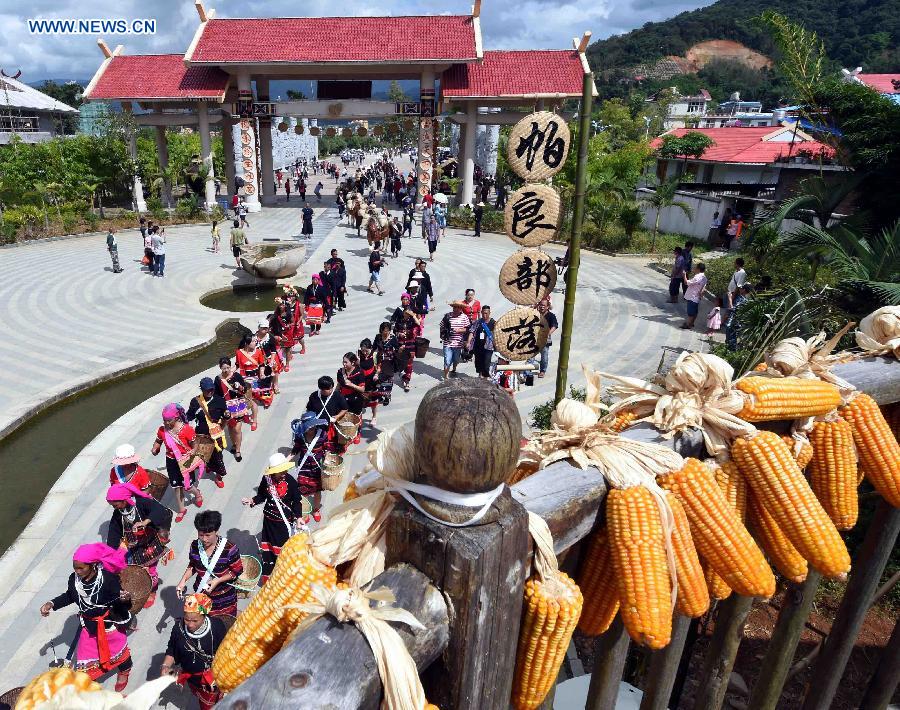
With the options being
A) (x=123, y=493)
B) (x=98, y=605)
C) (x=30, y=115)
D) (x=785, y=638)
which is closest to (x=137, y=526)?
(x=123, y=493)

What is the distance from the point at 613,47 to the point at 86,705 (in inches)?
6578

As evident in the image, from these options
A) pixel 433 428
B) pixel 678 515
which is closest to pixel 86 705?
pixel 433 428

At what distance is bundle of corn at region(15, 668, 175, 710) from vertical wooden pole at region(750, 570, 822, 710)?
81.8 inches

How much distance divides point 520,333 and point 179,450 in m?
4.39

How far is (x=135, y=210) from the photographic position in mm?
28766

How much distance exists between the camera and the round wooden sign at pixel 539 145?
22.4 ft

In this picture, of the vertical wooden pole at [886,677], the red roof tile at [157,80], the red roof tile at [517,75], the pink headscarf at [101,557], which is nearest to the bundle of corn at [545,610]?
the vertical wooden pole at [886,677]

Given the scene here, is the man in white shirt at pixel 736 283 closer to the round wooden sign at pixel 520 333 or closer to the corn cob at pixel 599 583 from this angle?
the round wooden sign at pixel 520 333

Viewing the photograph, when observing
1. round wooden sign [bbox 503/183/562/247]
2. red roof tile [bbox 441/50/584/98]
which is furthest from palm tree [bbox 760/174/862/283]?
red roof tile [bbox 441/50/584/98]

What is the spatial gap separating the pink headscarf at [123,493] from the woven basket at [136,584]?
2.03ft

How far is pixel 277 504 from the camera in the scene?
207 inches

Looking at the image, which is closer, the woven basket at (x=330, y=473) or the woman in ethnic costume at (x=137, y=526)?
the woman in ethnic costume at (x=137, y=526)

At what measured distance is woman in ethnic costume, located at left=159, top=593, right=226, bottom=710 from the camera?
4.14m

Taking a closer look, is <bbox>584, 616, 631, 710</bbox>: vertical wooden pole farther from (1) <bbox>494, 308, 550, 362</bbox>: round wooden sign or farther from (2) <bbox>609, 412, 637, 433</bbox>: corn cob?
(1) <bbox>494, 308, 550, 362</bbox>: round wooden sign
